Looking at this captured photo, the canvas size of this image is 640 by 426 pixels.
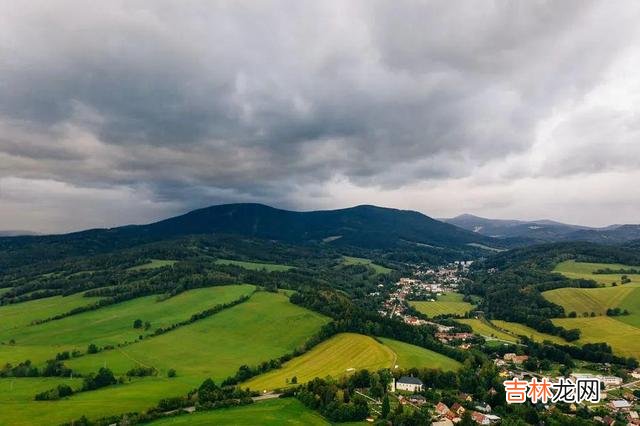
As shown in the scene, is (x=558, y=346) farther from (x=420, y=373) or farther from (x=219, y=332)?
(x=219, y=332)

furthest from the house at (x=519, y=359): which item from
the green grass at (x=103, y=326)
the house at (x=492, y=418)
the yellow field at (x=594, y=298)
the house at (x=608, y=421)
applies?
the green grass at (x=103, y=326)

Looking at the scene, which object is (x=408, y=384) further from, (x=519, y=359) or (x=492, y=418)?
(x=519, y=359)

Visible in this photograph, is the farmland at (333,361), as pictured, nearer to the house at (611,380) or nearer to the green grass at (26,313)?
the house at (611,380)

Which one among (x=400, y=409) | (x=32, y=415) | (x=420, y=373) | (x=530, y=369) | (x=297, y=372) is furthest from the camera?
(x=530, y=369)

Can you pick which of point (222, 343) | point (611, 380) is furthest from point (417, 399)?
point (222, 343)

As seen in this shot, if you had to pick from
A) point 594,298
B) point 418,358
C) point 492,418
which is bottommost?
point 492,418

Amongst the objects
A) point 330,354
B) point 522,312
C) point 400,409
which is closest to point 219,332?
point 330,354
